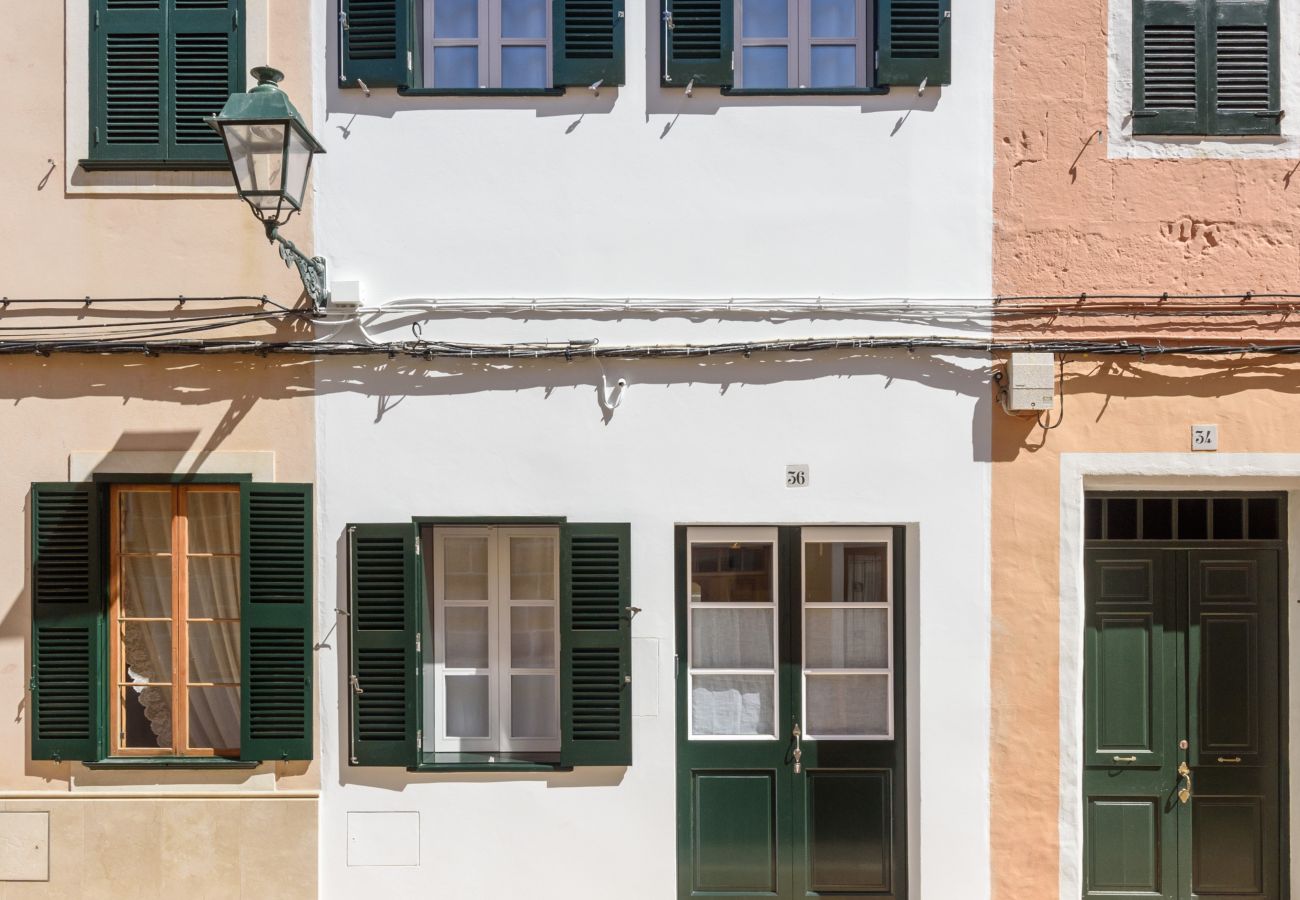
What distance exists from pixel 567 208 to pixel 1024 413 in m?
2.78

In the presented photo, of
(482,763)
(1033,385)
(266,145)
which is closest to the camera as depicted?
(266,145)

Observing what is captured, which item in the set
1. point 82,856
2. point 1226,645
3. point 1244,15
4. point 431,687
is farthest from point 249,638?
point 1244,15

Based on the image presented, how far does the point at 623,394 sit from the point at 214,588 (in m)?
2.61

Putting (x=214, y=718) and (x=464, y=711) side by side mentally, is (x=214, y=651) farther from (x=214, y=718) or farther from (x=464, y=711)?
(x=464, y=711)

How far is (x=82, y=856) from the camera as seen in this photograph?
17.0 feet

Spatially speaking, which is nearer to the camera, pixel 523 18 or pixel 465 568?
pixel 523 18

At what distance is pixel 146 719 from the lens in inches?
213

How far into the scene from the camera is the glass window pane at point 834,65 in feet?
17.7

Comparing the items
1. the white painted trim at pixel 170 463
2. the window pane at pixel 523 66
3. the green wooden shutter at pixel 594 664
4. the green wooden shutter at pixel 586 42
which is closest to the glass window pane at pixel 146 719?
the white painted trim at pixel 170 463

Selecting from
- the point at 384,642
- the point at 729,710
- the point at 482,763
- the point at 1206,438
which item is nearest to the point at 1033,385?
the point at 1206,438

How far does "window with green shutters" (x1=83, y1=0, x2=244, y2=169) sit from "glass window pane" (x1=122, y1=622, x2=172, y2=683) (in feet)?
8.56

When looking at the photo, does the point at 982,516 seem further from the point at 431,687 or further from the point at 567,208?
the point at 431,687

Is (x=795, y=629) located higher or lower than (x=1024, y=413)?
lower

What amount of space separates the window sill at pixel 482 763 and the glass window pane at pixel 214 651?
1226mm
